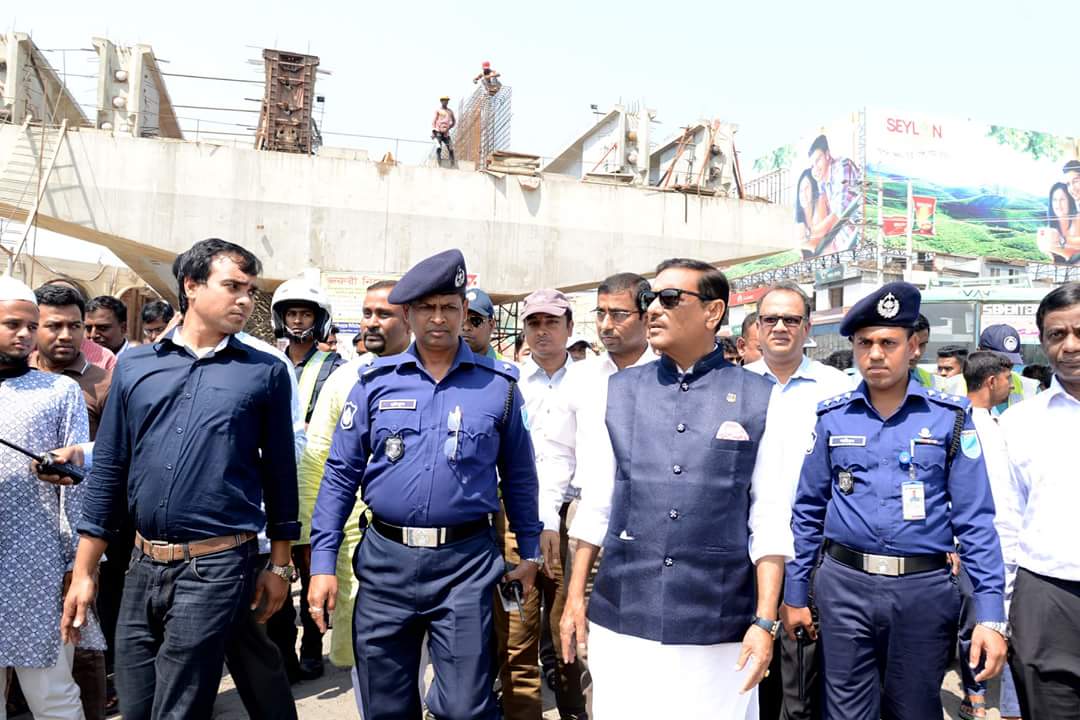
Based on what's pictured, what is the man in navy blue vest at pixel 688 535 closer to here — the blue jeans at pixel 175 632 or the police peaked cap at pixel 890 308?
the police peaked cap at pixel 890 308

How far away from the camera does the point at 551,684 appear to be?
508 cm

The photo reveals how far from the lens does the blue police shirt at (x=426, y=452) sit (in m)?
3.11

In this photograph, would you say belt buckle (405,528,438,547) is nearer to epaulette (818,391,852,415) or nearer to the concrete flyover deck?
epaulette (818,391,852,415)

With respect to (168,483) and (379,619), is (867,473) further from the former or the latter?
(168,483)

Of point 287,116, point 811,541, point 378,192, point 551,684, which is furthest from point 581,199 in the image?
point 811,541

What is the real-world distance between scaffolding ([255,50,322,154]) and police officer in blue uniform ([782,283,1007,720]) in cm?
1488

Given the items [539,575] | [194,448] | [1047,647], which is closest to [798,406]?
[1047,647]

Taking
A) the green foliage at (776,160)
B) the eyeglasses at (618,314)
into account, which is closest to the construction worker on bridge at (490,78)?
the eyeglasses at (618,314)

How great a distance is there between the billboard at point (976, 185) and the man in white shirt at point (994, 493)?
53.3 meters

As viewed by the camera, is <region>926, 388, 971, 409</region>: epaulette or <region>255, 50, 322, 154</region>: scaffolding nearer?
<region>926, 388, 971, 409</region>: epaulette

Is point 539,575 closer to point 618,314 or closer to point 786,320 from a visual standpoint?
point 618,314

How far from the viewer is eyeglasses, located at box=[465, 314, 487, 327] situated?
208 inches

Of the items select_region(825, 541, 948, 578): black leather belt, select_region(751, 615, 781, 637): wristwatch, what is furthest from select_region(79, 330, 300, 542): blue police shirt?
select_region(825, 541, 948, 578): black leather belt

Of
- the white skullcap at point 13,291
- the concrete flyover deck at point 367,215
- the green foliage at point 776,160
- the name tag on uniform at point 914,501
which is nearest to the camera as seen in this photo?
the name tag on uniform at point 914,501
